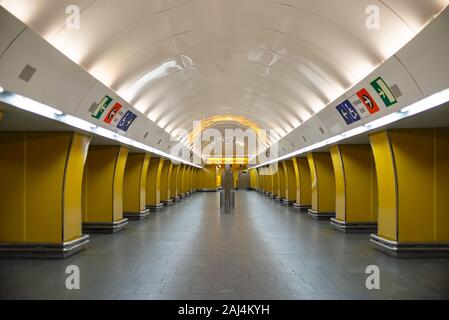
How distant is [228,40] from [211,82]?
5531 mm

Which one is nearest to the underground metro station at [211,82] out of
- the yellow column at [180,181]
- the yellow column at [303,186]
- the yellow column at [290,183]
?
the yellow column at [303,186]

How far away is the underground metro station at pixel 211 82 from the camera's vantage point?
672 cm

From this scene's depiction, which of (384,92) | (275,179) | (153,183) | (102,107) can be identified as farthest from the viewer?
(275,179)

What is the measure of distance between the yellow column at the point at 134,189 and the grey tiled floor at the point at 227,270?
15.2ft

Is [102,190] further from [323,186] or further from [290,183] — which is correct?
[290,183]

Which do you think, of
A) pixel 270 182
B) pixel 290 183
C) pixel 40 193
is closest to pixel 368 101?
pixel 40 193

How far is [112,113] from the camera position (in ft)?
37.5

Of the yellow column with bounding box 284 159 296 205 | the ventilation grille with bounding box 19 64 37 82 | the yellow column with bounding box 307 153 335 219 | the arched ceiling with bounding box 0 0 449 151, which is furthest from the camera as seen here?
the yellow column with bounding box 284 159 296 205

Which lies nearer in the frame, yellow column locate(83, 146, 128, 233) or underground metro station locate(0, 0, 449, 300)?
underground metro station locate(0, 0, 449, 300)

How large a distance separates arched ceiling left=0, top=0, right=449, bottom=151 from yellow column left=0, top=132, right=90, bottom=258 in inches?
92.8

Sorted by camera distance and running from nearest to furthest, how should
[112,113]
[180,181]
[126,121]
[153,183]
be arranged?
[112,113] < [126,121] < [153,183] < [180,181]

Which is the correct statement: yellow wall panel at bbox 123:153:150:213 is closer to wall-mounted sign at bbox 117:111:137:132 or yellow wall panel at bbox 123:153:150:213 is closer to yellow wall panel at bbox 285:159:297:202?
wall-mounted sign at bbox 117:111:137:132

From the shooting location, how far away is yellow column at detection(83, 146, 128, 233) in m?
14.3

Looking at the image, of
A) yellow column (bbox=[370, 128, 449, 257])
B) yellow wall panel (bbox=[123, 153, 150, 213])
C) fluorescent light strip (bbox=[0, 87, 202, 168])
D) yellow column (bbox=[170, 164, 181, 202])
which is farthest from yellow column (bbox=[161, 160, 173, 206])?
yellow column (bbox=[370, 128, 449, 257])
